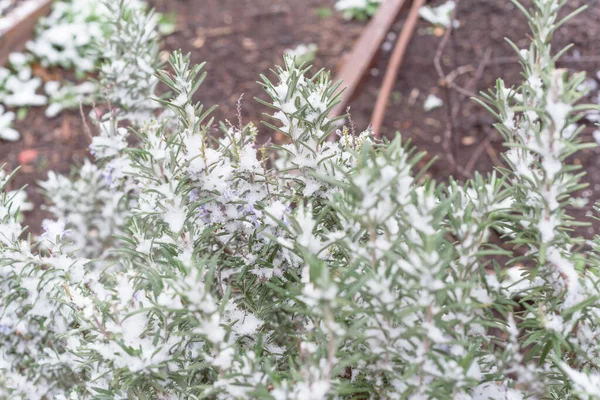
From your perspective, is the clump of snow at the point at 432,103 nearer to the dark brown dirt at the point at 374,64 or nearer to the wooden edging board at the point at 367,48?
the dark brown dirt at the point at 374,64

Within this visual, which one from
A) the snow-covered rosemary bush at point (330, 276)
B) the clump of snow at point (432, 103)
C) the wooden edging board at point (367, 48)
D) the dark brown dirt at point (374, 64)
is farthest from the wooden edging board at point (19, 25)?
the snow-covered rosemary bush at point (330, 276)

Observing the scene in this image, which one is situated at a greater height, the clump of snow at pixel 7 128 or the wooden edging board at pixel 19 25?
the wooden edging board at pixel 19 25

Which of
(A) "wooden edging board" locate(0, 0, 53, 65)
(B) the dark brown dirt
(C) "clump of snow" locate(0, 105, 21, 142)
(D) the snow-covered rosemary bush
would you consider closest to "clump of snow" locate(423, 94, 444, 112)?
(B) the dark brown dirt

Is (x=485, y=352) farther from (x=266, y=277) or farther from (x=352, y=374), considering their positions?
(x=266, y=277)

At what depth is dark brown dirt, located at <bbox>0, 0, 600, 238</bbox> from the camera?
3533 mm

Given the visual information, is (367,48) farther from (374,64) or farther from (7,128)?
(7,128)

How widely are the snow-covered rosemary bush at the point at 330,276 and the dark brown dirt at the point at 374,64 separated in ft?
5.88

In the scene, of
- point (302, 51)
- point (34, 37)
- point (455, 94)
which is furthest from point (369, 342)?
point (34, 37)

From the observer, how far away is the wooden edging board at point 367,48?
145 inches

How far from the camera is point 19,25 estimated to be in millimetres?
4570

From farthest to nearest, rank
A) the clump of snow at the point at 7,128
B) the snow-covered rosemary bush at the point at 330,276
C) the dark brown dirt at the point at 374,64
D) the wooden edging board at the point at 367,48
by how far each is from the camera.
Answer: the clump of snow at the point at 7,128 → the wooden edging board at the point at 367,48 → the dark brown dirt at the point at 374,64 → the snow-covered rosemary bush at the point at 330,276

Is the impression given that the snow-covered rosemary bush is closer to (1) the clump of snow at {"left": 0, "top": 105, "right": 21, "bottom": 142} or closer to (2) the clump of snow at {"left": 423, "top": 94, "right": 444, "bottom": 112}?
(2) the clump of snow at {"left": 423, "top": 94, "right": 444, "bottom": 112}

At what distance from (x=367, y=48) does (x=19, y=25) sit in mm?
2731

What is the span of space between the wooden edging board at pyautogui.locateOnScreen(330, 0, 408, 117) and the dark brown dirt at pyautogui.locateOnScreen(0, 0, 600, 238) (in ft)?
0.47
